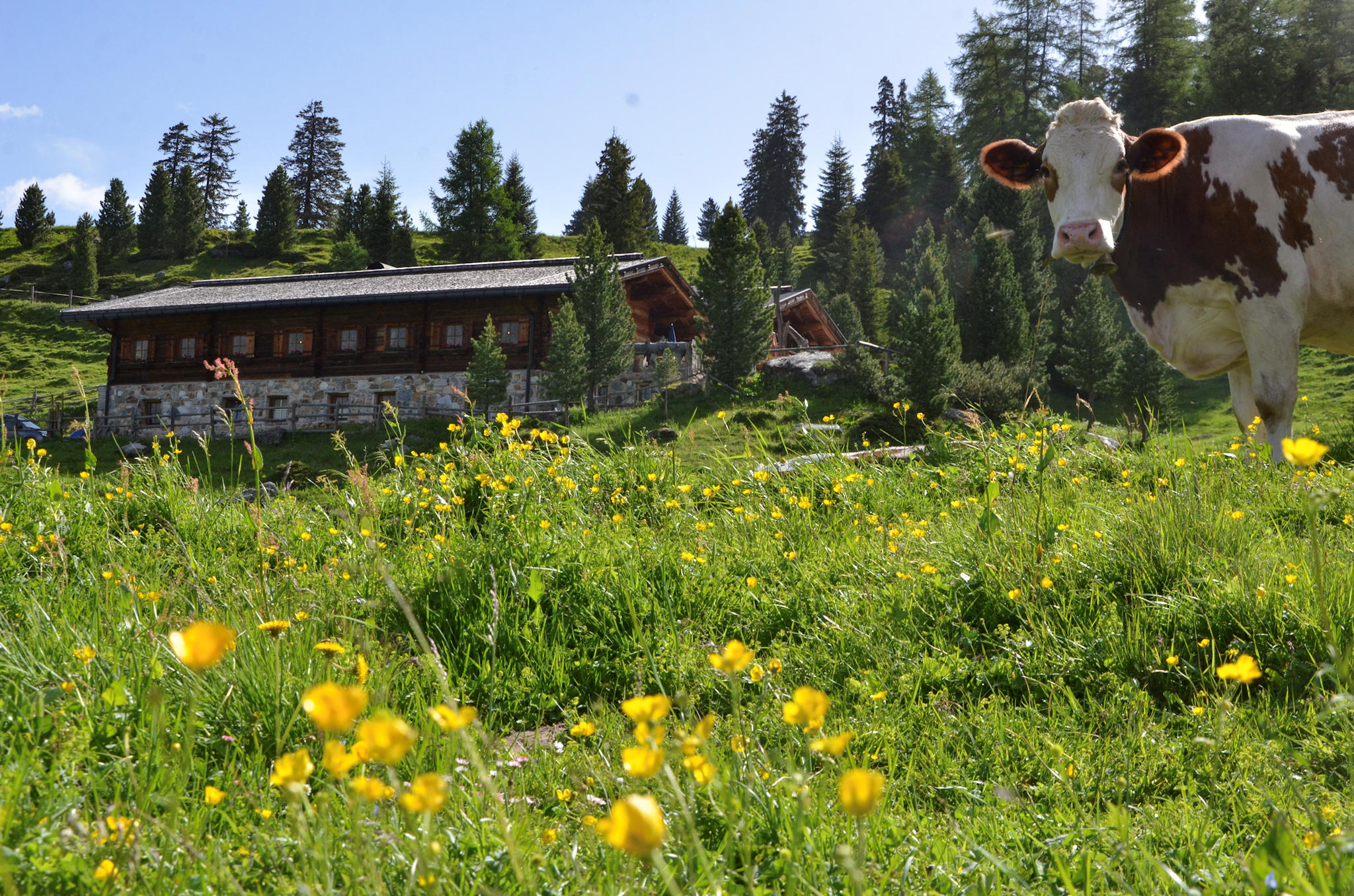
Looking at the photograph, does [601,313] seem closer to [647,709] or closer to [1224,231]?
[1224,231]

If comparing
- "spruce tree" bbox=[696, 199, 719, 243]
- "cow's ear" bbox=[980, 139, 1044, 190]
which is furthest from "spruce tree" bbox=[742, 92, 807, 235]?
"cow's ear" bbox=[980, 139, 1044, 190]

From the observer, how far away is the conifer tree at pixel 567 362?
87.5 ft

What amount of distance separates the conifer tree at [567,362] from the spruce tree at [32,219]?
210ft

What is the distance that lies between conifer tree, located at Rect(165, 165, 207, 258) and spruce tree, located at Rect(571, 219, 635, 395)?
52615mm

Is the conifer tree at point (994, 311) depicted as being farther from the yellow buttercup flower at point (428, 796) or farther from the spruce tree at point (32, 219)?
the spruce tree at point (32, 219)

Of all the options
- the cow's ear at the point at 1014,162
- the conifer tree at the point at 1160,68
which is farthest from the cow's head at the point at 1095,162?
the conifer tree at the point at 1160,68

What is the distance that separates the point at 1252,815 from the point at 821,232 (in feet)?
228

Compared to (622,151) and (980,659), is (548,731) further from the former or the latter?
(622,151)

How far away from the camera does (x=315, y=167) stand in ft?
288

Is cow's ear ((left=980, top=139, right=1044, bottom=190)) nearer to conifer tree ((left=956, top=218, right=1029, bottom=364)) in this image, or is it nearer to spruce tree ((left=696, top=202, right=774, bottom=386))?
spruce tree ((left=696, top=202, right=774, bottom=386))

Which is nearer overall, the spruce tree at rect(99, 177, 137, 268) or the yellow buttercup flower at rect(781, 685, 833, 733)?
the yellow buttercup flower at rect(781, 685, 833, 733)

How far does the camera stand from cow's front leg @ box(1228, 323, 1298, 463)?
5.00 metres

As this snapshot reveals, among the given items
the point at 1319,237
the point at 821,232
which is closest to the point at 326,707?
the point at 1319,237

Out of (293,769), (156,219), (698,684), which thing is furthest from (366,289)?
(156,219)
